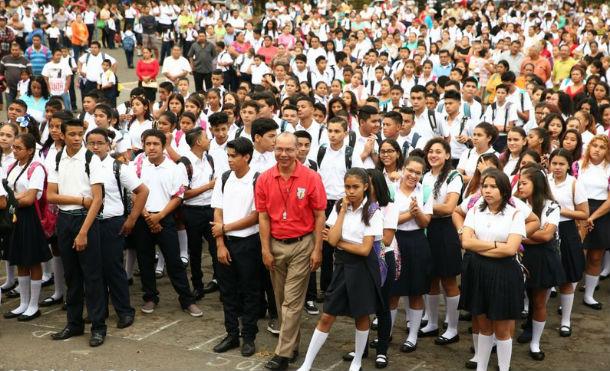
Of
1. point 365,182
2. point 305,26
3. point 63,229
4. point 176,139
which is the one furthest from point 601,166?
point 305,26

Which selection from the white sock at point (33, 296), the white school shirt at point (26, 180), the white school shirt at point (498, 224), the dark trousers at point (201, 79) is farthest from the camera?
the dark trousers at point (201, 79)

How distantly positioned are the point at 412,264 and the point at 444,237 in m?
0.53

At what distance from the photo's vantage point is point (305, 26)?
25.0 metres

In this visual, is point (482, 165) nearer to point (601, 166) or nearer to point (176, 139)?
point (601, 166)

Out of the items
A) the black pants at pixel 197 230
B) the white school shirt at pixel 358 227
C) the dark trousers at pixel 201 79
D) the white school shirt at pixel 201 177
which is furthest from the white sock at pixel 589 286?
the dark trousers at pixel 201 79

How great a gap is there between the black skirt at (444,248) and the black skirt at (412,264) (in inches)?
10.4

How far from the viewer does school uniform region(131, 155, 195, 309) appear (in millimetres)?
7801

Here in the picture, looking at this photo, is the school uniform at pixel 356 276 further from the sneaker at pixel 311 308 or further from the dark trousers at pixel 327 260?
the dark trousers at pixel 327 260

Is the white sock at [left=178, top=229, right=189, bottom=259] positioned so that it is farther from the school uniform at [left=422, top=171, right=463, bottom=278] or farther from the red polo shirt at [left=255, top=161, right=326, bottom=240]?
the school uniform at [left=422, top=171, right=463, bottom=278]

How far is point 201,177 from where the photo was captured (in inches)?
328

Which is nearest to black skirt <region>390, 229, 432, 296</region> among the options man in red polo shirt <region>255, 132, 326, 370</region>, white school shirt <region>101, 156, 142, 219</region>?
man in red polo shirt <region>255, 132, 326, 370</region>

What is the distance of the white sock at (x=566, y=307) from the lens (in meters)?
7.40

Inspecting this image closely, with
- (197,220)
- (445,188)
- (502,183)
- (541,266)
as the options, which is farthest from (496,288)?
(197,220)

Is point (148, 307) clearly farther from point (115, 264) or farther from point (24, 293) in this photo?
point (24, 293)
